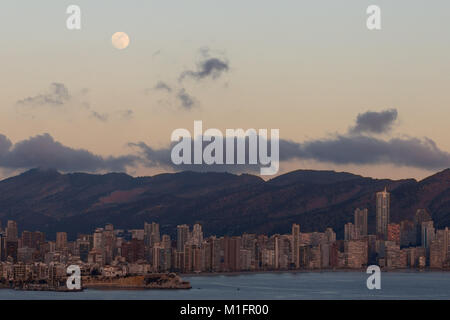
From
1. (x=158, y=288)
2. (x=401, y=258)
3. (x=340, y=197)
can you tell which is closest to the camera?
(x=158, y=288)

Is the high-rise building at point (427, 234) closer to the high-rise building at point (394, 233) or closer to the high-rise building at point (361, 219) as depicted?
the high-rise building at point (394, 233)

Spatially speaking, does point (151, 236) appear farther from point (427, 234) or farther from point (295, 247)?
point (427, 234)

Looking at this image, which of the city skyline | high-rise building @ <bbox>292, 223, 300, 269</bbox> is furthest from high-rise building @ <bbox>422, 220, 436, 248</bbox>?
high-rise building @ <bbox>292, 223, 300, 269</bbox>

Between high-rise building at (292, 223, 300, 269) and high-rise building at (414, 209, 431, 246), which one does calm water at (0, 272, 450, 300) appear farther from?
high-rise building at (414, 209, 431, 246)

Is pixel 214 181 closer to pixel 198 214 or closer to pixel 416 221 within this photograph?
pixel 198 214

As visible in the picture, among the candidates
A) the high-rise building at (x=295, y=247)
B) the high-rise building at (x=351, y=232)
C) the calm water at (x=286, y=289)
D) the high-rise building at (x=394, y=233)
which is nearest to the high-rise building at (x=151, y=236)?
the high-rise building at (x=295, y=247)
